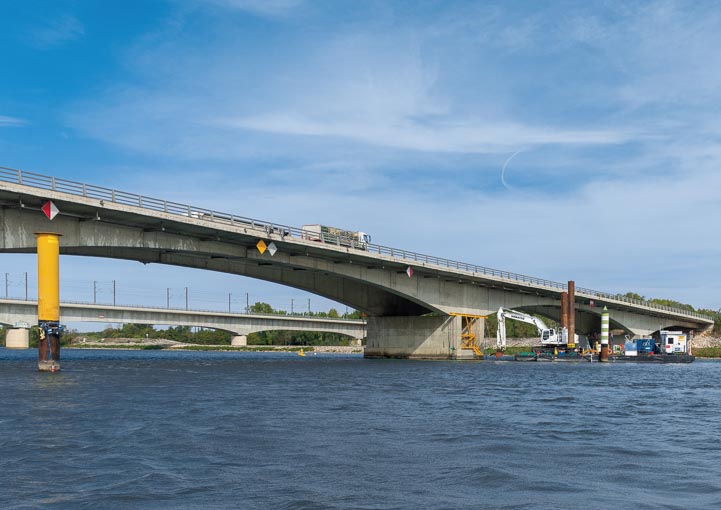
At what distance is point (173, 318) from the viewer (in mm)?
129000

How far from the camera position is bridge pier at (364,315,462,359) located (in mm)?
83750

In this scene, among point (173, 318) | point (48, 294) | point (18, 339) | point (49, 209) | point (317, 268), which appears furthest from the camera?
point (18, 339)

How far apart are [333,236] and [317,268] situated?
3.58 meters

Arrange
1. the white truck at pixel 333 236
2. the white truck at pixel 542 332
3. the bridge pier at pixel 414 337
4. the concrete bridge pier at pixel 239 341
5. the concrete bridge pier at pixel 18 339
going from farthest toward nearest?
the concrete bridge pier at pixel 239 341 < the concrete bridge pier at pixel 18 339 < the white truck at pixel 542 332 < the bridge pier at pixel 414 337 < the white truck at pixel 333 236

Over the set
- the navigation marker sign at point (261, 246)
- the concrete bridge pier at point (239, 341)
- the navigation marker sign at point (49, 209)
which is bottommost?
the concrete bridge pier at point (239, 341)

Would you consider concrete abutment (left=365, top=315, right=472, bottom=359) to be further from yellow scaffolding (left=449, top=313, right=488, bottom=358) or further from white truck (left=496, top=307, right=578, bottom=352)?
white truck (left=496, top=307, right=578, bottom=352)

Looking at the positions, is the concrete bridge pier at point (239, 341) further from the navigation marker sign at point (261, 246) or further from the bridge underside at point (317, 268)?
the navigation marker sign at point (261, 246)

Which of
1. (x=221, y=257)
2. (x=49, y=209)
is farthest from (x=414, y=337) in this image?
(x=49, y=209)

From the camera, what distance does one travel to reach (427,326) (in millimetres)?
85938

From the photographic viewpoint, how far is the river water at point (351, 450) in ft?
46.4

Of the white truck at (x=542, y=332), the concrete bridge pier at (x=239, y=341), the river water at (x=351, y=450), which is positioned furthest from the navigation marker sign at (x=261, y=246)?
the concrete bridge pier at (x=239, y=341)

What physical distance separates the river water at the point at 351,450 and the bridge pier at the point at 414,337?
48082mm

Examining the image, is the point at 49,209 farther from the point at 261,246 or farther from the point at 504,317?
the point at 504,317

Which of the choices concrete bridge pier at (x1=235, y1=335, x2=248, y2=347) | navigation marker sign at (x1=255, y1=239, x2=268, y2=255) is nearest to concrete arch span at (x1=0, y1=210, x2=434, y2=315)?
navigation marker sign at (x1=255, y1=239, x2=268, y2=255)
